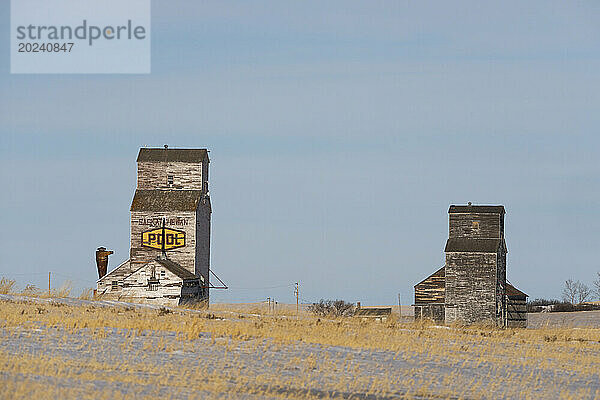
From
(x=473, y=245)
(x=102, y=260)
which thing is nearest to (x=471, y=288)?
(x=473, y=245)

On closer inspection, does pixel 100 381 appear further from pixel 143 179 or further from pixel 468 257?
pixel 468 257

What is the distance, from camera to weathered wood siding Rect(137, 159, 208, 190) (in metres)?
58.9

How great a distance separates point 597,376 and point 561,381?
207cm

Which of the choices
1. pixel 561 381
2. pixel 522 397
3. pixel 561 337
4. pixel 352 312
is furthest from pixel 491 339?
pixel 352 312

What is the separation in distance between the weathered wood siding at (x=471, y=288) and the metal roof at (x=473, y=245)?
0.30m

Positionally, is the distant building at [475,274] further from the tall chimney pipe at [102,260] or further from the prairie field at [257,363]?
the prairie field at [257,363]

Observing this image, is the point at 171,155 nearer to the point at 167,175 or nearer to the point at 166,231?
the point at 167,175

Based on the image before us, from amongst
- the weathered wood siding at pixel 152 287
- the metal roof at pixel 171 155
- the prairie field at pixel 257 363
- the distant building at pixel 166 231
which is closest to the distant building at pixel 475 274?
the distant building at pixel 166 231

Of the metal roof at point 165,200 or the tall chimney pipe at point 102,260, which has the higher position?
the metal roof at point 165,200

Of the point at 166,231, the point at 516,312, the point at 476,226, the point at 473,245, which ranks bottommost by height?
the point at 516,312

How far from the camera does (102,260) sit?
5803 centimetres

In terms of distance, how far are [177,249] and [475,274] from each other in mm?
21770

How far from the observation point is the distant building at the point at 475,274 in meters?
62.6

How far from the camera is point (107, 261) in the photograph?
58.2 m
